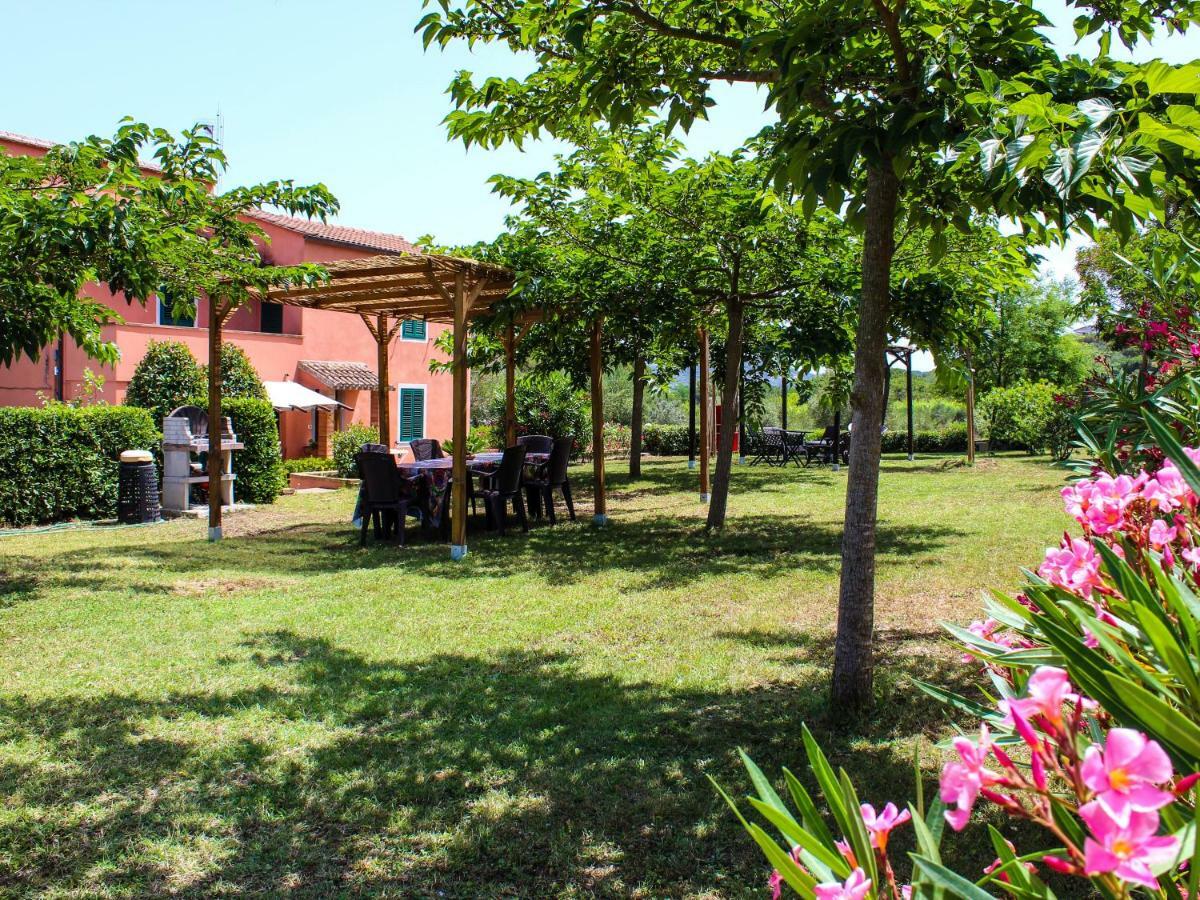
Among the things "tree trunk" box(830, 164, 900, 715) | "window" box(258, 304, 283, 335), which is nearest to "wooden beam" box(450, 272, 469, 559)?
"tree trunk" box(830, 164, 900, 715)

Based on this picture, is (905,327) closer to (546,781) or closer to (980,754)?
(546,781)

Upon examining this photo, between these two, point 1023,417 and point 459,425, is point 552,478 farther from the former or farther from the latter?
point 1023,417

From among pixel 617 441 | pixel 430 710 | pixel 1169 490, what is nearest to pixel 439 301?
pixel 430 710

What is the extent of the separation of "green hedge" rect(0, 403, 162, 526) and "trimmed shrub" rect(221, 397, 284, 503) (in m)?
1.61

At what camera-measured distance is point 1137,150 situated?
2.09m

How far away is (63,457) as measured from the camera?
1159 centimetres

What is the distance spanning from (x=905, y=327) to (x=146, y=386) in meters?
13.4

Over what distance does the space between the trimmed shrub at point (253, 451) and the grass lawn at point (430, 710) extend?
5292 mm

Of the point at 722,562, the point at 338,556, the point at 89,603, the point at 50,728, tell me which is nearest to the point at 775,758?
the point at 50,728

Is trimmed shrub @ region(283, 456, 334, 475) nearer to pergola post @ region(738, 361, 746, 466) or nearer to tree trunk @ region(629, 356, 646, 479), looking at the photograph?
tree trunk @ region(629, 356, 646, 479)

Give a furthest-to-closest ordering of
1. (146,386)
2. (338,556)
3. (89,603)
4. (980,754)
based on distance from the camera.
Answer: (146,386), (338,556), (89,603), (980,754)

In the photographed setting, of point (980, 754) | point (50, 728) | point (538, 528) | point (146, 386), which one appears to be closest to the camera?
point (980, 754)

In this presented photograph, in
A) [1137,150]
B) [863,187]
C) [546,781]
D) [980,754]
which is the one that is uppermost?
[863,187]

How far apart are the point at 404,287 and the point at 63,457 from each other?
5349 mm
